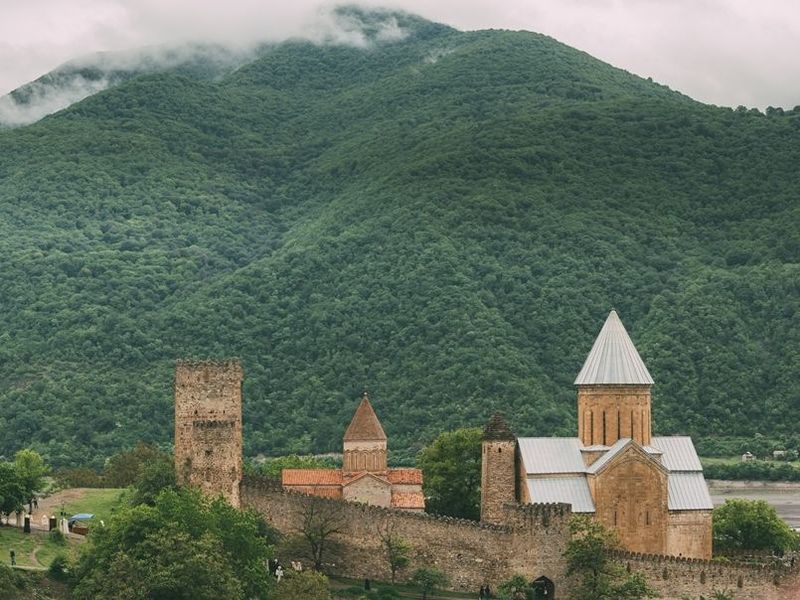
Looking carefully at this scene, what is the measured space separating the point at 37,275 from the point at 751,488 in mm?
44653

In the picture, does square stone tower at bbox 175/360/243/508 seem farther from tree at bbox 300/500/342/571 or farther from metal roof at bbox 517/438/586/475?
metal roof at bbox 517/438/586/475

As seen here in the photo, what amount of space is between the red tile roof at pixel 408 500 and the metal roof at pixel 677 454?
27.1ft

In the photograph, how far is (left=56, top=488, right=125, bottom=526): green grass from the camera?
6155cm

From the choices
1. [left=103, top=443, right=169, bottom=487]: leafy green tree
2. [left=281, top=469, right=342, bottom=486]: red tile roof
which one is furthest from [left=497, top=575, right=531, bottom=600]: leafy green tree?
[left=103, top=443, right=169, bottom=487]: leafy green tree

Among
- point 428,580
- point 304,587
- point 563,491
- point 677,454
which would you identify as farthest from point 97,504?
point 677,454

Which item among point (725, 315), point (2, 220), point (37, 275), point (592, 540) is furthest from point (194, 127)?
point (592, 540)

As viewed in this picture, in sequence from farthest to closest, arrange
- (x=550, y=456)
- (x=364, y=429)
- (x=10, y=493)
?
(x=364, y=429), (x=550, y=456), (x=10, y=493)

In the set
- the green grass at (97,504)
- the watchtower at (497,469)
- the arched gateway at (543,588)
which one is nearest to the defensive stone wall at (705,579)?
the arched gateway at (543,588)

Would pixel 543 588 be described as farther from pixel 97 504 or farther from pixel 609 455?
pixel 97 504

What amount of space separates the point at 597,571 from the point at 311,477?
528 inches

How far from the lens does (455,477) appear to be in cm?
6419

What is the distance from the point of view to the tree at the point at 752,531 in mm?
64062

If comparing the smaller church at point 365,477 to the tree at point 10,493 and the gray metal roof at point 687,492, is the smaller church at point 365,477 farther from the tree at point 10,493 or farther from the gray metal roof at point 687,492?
the tree at point 10,493

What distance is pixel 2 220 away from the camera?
4697 inches
